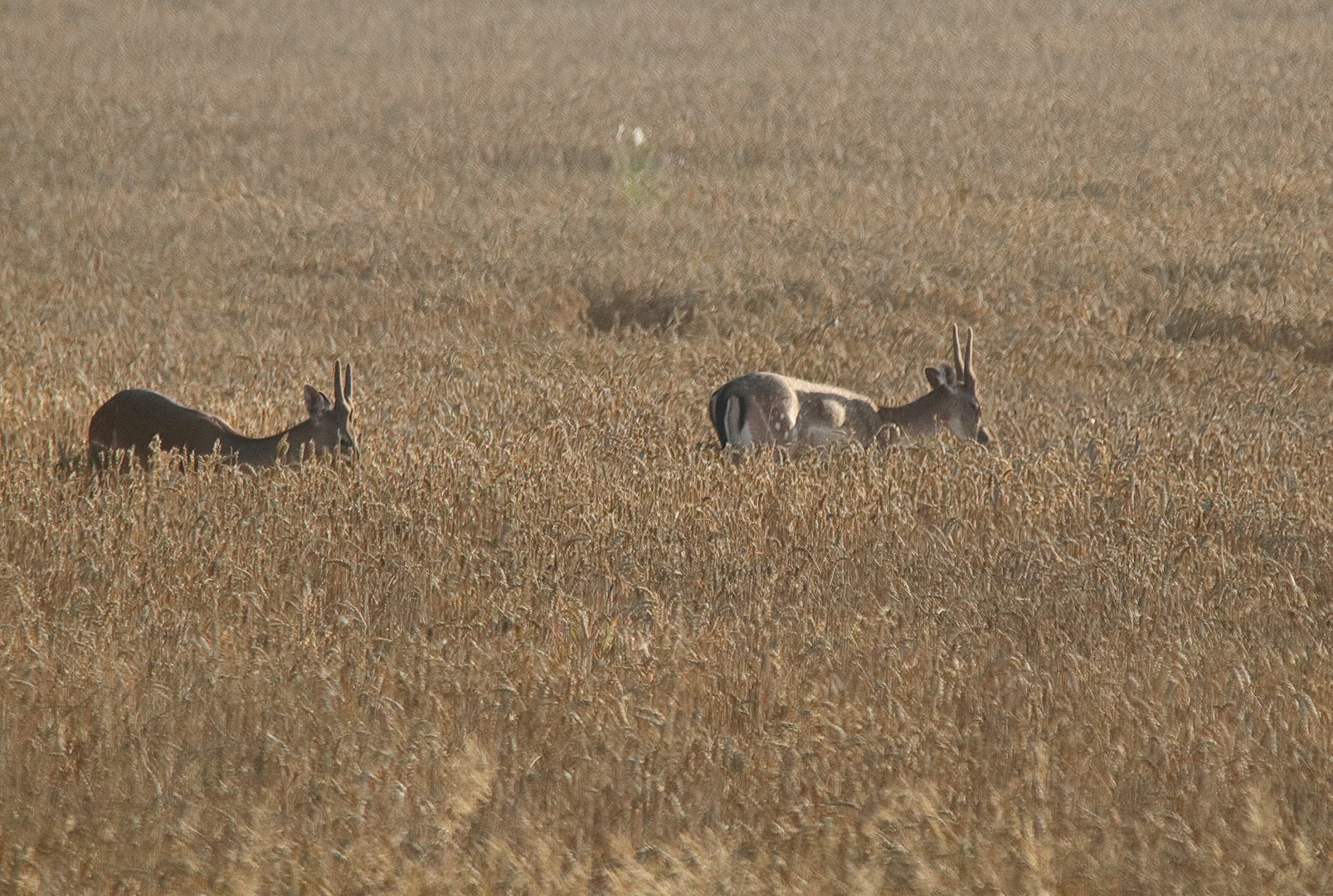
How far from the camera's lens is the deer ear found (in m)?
8.08

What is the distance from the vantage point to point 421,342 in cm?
1257

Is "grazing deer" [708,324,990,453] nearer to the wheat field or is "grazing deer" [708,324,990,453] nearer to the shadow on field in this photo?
the wheat field

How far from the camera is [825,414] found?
9.16 metres

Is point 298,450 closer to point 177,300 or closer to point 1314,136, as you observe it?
point 177,300

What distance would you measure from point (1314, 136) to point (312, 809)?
64.4 feet

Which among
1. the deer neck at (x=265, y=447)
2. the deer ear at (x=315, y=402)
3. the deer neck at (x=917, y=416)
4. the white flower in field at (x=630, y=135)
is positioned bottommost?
the deer neck at (x=917, y=416)

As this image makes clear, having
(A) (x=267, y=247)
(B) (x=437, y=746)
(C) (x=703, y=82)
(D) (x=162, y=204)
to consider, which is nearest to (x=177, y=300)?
(A) (x=267, y=247)

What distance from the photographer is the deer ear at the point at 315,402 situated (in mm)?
8078

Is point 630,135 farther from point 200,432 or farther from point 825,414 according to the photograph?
point 200,432

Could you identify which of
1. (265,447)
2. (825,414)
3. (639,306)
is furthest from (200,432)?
(639,306)

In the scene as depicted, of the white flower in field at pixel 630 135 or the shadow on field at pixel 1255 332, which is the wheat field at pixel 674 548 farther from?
the white flower in field at pixel 630 135

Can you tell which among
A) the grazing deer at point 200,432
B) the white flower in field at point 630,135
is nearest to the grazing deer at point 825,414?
the grazing deer at point 200,432

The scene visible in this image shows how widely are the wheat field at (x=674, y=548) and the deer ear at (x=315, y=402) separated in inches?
16.4

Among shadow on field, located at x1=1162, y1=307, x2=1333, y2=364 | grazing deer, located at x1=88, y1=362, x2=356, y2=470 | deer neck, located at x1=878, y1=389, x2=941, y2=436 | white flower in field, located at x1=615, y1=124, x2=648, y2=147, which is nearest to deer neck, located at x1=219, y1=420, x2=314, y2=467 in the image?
grazing deer, located at x1=88, y1=362, x2=356, y2=470
